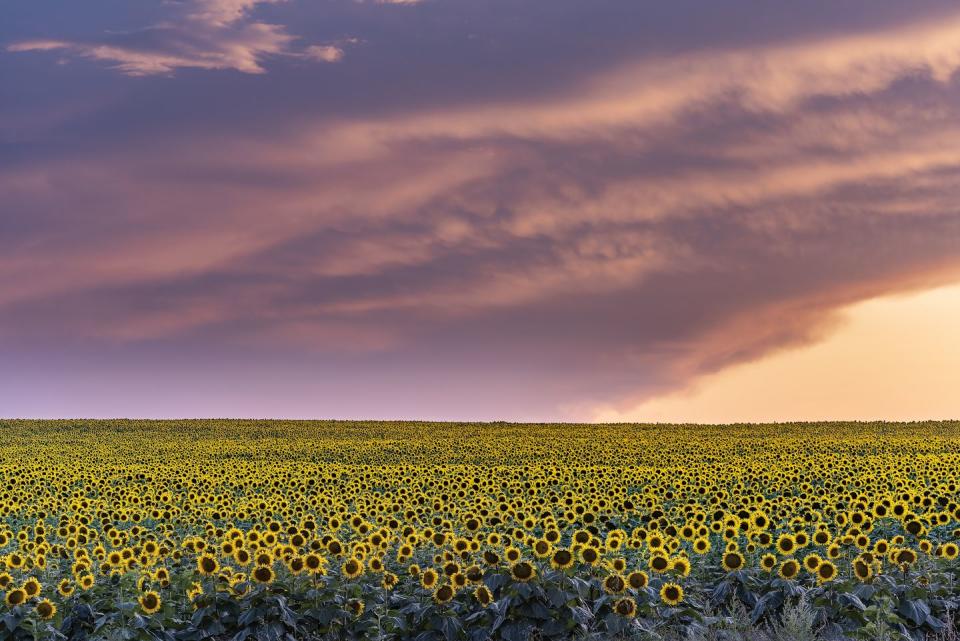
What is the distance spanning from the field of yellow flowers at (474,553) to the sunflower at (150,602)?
0.12ft

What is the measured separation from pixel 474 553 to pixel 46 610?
617 cm

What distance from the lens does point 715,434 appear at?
6119cm

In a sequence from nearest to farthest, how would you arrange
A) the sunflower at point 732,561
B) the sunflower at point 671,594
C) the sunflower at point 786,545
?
the sunflower at point 671,594 → the sunflower at point 732,561 → the sunflower at point 786,545

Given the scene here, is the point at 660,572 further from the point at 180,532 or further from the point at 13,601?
the point at 180,532

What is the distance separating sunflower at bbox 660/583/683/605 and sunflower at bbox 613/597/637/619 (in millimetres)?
742

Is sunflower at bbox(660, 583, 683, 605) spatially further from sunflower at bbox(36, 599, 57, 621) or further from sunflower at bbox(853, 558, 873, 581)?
sunflower at bbox(36, 599, 57, 621)

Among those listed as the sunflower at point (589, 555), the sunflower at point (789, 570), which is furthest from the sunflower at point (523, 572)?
the sunflower at point (789, 570)

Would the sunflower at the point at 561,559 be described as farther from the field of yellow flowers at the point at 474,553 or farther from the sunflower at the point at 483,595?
the sunflower at the point at 483,595

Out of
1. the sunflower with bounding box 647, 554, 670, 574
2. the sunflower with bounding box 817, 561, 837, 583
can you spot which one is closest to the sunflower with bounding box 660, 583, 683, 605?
the sunflower with bounding box 647, 554, 670, 574

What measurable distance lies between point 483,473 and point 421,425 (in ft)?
123

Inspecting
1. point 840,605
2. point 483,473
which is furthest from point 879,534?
point 483,473

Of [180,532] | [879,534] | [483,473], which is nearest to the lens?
[879,534]

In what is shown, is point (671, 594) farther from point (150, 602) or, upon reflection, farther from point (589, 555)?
point (150, 602)

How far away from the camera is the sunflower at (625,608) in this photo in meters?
12.9
